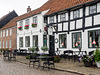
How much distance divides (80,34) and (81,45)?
1062mm

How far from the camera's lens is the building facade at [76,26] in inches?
543

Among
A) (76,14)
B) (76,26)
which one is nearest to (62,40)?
(76,26)

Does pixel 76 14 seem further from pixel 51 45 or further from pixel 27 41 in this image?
pixel 27 41

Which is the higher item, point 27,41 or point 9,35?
point 9,35

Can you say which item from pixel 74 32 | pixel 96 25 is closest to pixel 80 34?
pixel 74 32

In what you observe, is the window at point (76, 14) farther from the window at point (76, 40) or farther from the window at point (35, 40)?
the window at point (35, 40)

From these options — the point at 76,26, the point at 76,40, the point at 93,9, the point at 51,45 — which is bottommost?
the point at 51,45

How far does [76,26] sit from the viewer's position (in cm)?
1545

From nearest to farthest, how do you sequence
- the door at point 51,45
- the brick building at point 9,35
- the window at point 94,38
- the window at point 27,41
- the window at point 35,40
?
the window at point 94,38 → the door at point 51,45 → the window at point 35,40 → the window at point 27,41 → the brick building at point 9,35

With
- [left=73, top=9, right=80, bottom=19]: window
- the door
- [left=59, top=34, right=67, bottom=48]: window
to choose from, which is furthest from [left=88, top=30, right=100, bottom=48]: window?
the door

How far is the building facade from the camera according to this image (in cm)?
1380

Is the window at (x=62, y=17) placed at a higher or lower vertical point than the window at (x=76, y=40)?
higher

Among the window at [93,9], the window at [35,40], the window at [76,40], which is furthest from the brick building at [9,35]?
the window at [93,9]

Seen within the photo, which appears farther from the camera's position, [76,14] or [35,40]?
[35,40]
